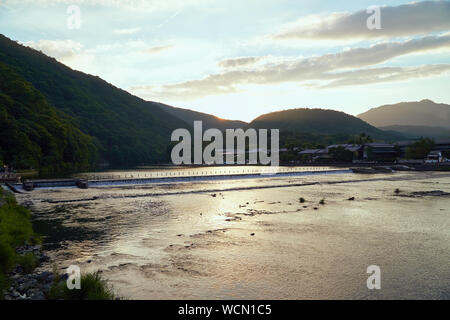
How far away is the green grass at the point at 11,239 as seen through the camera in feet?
34.4

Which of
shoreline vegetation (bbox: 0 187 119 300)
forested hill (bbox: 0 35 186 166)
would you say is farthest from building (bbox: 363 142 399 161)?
shoreline vegetation (bbox: 0 187 119 300)

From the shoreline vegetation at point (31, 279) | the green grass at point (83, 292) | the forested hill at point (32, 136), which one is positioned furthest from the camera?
the forested hill at point (32, 136)

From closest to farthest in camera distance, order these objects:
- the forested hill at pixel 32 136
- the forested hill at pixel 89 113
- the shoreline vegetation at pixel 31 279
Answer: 1. the shoreline vegetation at pixel 31 279
2. the forested hill at pixel 32 136
3. the forested hill at pixel 89 113

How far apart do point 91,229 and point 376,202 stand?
23.9m

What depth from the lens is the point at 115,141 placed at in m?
128

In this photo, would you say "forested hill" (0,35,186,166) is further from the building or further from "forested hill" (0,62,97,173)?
the building

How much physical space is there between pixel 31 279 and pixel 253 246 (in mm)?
9200

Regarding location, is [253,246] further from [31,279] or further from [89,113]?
[89,113]

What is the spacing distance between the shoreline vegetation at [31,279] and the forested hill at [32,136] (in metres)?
41.7

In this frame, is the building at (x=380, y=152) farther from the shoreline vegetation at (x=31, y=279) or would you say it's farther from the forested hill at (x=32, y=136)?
the shoreline vegetation at (x=31, y=279)

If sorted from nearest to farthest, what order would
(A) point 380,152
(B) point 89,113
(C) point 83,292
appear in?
1. (C) point 83,292
2. (A) point 380,152
3. (B) point 89,113

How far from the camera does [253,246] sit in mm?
15711

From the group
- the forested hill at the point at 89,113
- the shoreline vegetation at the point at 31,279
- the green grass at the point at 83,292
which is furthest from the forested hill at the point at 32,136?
the green grass at the point at 83,292

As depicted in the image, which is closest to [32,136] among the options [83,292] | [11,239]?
[11,239]
